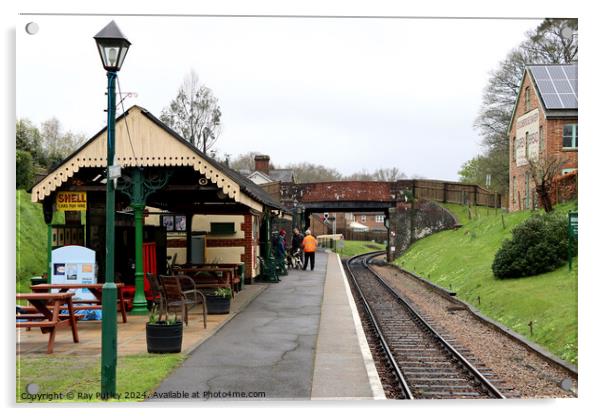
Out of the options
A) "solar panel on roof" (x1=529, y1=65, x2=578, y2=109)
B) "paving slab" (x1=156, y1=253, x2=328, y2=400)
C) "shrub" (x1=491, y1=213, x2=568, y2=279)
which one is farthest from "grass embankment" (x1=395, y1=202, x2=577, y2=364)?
"paving slab" (x1=156, y1=253, x2=328, y2=400)

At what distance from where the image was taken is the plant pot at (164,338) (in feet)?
30.7

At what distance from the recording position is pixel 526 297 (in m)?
14.2

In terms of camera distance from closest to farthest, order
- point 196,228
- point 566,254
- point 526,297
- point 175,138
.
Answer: point 175,138 → point 526,297 → point 566,254 → point 196,228

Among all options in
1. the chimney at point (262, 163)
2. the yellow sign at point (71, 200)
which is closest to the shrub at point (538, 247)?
the yellow sign at point (71, 200)

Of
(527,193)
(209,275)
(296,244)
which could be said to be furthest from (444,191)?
(209,275)

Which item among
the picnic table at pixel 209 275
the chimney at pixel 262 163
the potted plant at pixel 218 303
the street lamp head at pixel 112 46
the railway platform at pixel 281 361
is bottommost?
the railway platform at pixel 281 361

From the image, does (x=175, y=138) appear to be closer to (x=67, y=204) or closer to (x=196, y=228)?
(x=67, y=204)

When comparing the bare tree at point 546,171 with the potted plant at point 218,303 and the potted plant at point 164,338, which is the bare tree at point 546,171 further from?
the potted plant at point 164,338

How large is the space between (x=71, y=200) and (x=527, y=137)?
17.8 m

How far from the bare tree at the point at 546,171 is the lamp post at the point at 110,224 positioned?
53.8 feet

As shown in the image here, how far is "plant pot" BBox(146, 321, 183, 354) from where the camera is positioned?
9.37 m

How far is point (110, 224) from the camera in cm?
713

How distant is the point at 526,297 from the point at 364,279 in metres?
15.2

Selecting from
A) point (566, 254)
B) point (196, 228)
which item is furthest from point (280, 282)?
point (566, 254)
